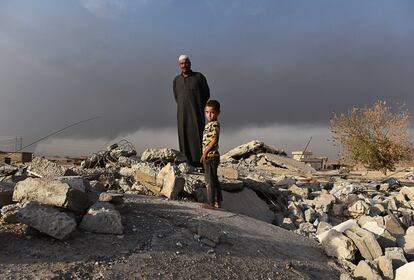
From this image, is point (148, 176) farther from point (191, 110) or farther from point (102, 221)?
point (102, 221)

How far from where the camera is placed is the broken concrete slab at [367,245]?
A: 4.98 m

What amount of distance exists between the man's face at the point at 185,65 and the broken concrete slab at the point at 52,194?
413cm

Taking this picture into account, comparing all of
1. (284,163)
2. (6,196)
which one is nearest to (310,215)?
(6,196)

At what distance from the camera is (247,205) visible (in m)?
6.76

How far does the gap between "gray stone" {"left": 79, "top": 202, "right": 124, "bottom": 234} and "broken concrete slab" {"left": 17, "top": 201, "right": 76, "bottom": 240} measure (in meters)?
0.23

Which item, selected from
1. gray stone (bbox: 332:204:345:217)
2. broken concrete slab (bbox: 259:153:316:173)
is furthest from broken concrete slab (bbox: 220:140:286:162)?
gray stone (bbox: 332:204:345:217)

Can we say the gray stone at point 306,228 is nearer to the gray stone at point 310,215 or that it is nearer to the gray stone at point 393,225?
the gray stone at point 310,215

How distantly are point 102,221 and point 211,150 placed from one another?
1.90 m

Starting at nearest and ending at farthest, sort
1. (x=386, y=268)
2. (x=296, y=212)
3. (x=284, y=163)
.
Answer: (x=386, y=268)
(x=296, y=212)
(x=284, y=163)

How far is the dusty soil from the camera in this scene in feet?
10.8

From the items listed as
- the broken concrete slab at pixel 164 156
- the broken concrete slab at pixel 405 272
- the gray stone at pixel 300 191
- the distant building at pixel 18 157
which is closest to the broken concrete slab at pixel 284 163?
the gray stone at pixel 300 191

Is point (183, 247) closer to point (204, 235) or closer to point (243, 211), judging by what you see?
point (204, 235)

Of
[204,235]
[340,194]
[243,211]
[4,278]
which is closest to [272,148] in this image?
[340,194]

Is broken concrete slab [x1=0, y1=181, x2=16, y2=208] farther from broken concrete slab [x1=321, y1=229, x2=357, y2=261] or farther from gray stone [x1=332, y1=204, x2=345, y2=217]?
gray stone [x1=332, y1=204, x2=345, y2=217]
